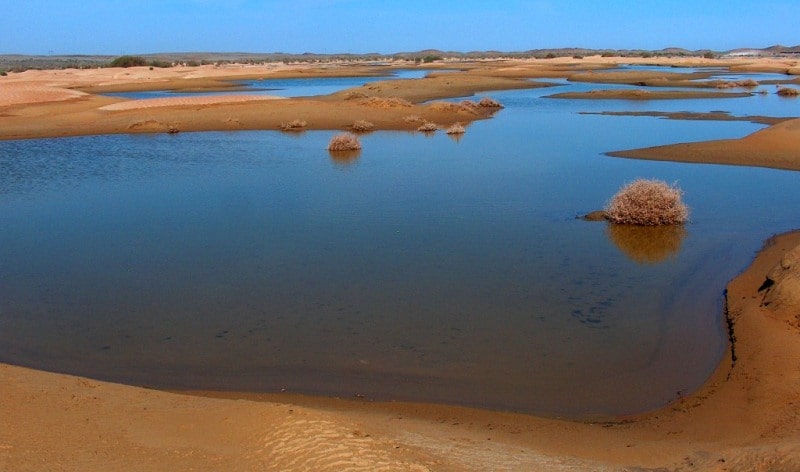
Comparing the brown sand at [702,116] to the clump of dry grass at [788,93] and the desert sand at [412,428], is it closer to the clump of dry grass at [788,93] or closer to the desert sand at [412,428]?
the clump of dry grass at [788,93]

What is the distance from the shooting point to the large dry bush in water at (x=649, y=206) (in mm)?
11641

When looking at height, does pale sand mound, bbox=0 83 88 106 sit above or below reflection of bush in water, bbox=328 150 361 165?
above

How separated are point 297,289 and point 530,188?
763 centimetres

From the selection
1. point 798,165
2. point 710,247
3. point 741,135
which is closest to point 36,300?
Answer: point 710,247

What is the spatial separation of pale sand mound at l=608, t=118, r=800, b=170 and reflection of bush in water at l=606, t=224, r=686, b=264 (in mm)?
7512

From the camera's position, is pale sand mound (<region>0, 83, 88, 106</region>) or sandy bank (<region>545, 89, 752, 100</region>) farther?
sandy bank (<region>545, 89, 752, 100</region>)

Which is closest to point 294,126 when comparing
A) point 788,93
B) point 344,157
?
point 344,157

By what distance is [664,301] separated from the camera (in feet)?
27.9

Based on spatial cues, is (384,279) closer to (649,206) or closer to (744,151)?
(649,206)

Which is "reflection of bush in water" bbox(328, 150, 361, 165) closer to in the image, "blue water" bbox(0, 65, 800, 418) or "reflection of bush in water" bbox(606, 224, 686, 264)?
"blue water" bbox(0, 65, 800, 418)

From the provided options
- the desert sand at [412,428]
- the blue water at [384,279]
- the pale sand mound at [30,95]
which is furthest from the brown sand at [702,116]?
the pale sand mound at [30,95]

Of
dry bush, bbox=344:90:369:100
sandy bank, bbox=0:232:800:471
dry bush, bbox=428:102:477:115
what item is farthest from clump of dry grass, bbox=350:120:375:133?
sandy bank, bbox=0:232:800:471

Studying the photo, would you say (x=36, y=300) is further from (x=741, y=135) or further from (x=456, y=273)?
(x=741, y=135)

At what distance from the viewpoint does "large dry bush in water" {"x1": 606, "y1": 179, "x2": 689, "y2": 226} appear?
38.2 feet
